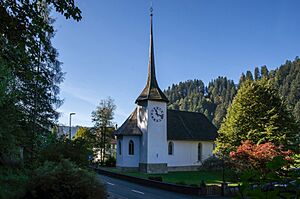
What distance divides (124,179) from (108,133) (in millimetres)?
15939

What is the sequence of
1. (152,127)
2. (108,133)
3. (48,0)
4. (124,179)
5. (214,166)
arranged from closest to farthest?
1. (48,0)
2. (214,166)
3. (124,179)
4. (152,127)
5. (108,133)

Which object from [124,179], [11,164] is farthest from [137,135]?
[11,164]

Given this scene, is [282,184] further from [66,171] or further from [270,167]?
[66,171]

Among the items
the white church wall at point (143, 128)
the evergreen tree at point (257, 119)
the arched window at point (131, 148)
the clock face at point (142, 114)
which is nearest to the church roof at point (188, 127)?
the white church wall at point (143, 128)

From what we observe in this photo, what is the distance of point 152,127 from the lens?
32.4 m

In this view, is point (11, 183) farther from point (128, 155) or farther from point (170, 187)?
point (128, 155)

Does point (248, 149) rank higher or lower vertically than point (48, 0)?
lower

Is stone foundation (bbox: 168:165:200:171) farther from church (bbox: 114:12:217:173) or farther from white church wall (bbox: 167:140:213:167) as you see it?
white church wall (bbox: 167:140:213:167)

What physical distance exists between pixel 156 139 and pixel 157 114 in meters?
2.84

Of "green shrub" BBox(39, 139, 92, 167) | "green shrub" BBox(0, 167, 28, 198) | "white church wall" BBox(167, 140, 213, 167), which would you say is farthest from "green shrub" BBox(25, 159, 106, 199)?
"white church wall" BBox(167, 140, 213, 167)

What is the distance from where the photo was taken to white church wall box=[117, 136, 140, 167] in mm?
33094

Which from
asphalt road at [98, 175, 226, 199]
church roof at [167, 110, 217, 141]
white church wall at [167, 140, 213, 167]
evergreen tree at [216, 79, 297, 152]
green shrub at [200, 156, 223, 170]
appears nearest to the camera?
asphalt road at [98, 175, 226, 199]

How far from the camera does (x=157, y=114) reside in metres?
32.9

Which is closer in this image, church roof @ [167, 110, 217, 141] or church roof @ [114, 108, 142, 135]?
church roof @ [114, 108, 142, 135]
